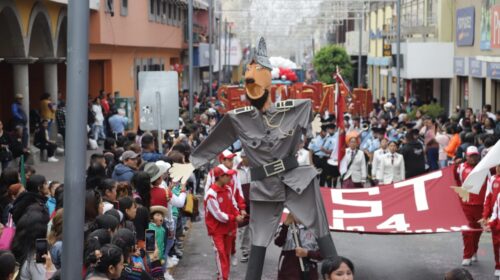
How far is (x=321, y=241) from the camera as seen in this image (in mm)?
11078

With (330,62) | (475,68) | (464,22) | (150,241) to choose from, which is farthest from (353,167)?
(330,62)

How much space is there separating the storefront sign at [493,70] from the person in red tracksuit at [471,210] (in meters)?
17.6

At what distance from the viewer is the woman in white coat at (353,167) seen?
18.9m

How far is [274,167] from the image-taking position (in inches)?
444

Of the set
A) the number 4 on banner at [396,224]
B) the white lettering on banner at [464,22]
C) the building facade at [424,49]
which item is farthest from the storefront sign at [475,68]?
the number 4 on banner at [396,224]

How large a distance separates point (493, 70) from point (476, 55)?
4663 millimetres

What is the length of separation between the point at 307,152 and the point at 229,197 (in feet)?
21.1

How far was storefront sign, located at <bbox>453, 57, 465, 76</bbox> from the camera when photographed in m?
38.6

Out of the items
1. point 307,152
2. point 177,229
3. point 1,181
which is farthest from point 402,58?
point 1,181

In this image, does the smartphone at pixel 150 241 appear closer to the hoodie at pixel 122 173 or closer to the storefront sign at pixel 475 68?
the hoodie at pixel 122 173

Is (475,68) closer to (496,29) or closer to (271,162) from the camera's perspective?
(496,29)

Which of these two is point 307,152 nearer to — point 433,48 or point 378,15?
point 433,48

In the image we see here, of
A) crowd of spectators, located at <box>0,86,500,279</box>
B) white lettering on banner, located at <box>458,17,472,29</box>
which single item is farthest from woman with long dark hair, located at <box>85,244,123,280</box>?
white lettering on banner, located at <box>458,17,472,29</box>

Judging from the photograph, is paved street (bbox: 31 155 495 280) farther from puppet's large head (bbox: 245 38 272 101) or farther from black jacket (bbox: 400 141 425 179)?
puppet's large head (bbox: 245 38 272 101)
